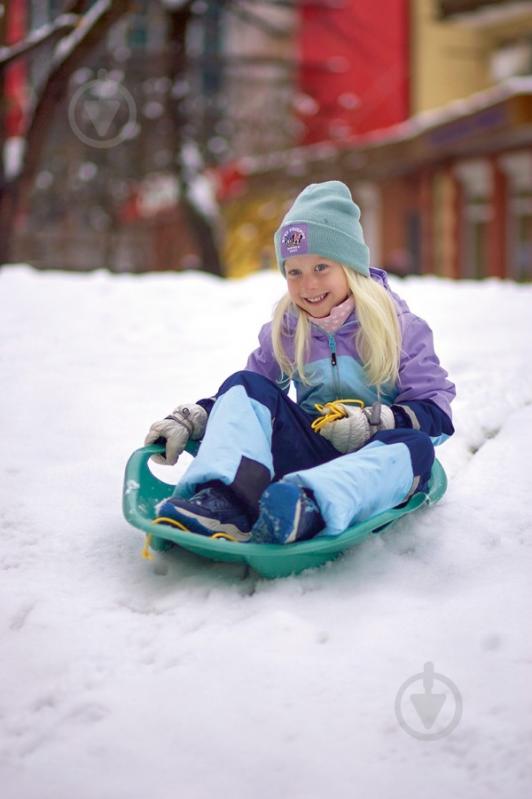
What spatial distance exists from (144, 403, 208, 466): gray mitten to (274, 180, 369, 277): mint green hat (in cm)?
48

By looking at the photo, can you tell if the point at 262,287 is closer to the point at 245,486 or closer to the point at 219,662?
the point at 245,486

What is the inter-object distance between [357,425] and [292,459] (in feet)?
0.70

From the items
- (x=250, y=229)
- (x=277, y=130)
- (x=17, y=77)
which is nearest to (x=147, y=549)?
(x=277, y=130)

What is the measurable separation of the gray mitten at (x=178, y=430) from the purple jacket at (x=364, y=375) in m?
0.31

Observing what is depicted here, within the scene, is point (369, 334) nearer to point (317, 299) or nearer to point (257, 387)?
point (317, 299)

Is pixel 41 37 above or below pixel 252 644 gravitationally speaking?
above

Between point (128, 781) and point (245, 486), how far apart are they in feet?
2.68

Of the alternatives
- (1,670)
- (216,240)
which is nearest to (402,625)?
(1,670)

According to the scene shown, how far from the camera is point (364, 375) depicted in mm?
2475

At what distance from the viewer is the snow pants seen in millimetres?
2109

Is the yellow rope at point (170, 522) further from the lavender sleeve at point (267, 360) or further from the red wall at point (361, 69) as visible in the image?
the red wall at point (361, 69)

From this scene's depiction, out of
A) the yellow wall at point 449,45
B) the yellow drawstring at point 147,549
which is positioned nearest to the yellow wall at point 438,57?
the yellow wall at point 449,45

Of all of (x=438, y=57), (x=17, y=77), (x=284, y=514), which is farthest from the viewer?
(x=438, y=57)

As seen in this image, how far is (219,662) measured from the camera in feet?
6.03
